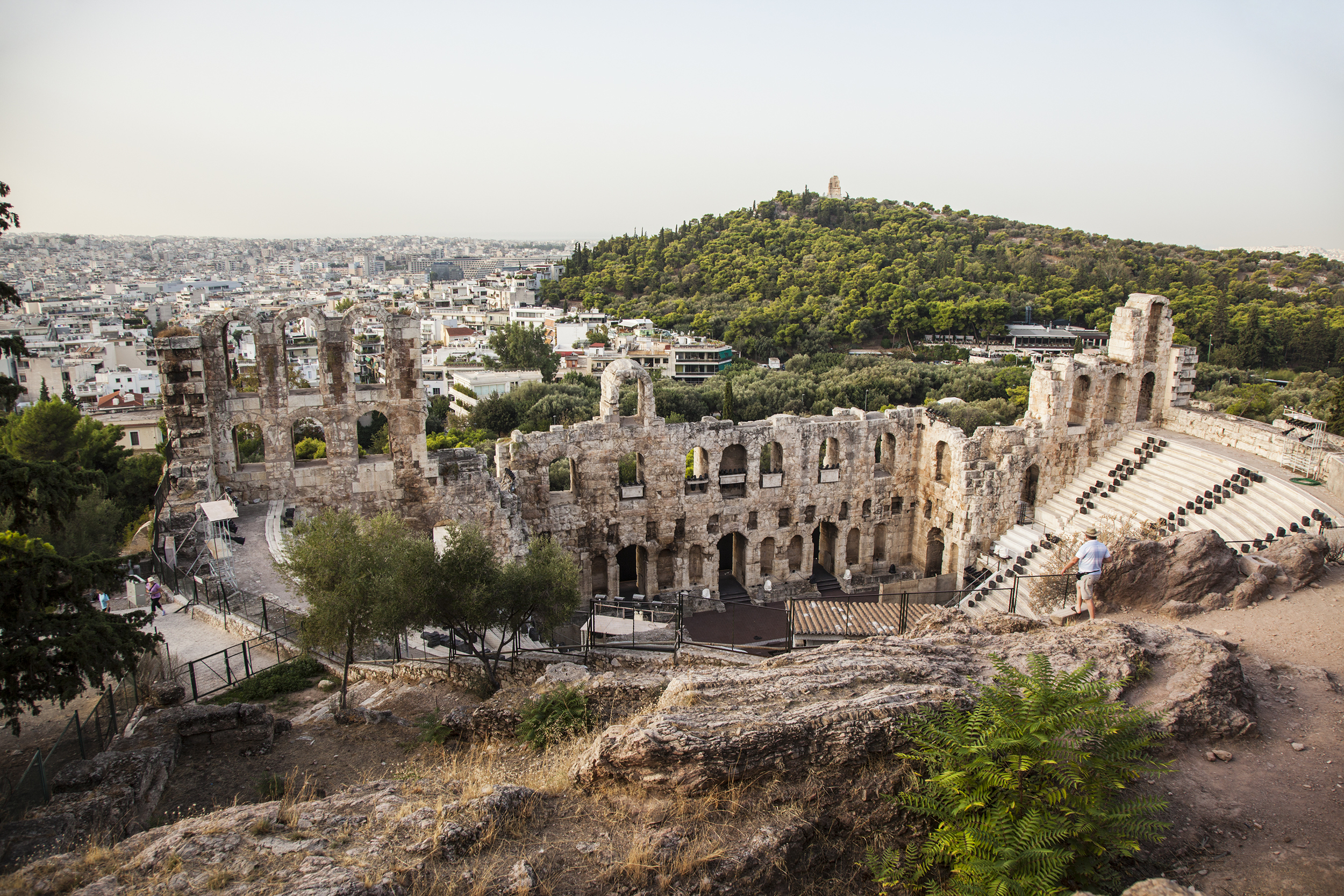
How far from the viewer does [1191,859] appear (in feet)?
25.4

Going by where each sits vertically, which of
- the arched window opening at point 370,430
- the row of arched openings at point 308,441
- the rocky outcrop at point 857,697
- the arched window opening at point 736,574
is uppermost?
the rocky outcrop at point 857,697

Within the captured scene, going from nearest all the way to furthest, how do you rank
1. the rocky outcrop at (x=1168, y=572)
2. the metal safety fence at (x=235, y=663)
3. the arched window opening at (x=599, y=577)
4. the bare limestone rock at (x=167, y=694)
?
1. the bare limestone rock at (x=167, y=694)
2. the rocky outcrop at (x=1168, y=572)
3. the metal safety fence at (x=235, y=663)
4. the arched window opening at (x=599, y=577)

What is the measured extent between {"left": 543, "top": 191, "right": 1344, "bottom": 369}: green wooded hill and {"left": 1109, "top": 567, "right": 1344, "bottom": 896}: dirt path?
6522 centimetres

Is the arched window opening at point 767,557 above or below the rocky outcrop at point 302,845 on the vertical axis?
below

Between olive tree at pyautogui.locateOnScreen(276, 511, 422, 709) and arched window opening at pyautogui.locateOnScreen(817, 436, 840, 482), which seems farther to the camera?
arched window opening at pyautogui.locateOnScreen(817, 436, 840, 482)

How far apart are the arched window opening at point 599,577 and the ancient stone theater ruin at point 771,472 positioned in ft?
0.21

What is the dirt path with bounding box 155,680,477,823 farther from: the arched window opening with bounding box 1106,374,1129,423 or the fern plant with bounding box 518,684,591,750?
the arched window opening with bounding box 1106,374,1129,423

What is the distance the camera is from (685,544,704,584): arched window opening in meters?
28.4

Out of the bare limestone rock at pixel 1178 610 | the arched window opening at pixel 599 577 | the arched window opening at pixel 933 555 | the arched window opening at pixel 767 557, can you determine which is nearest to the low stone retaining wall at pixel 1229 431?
the arched window opening at pixel 933 555

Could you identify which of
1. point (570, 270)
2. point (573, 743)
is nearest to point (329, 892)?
point (573, 743)

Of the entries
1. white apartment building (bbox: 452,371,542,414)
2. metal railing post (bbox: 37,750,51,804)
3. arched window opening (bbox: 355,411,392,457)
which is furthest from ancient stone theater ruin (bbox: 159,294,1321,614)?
white apartment building (bbox: 452,371,542,414)

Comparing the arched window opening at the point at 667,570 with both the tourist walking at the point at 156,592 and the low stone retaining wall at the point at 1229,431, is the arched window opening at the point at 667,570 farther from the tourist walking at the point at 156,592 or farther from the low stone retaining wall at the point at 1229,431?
the low stone retaining wall at the point at 1229,431

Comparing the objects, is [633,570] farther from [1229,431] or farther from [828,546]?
[1229,431]

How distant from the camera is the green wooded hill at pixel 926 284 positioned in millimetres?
67500
